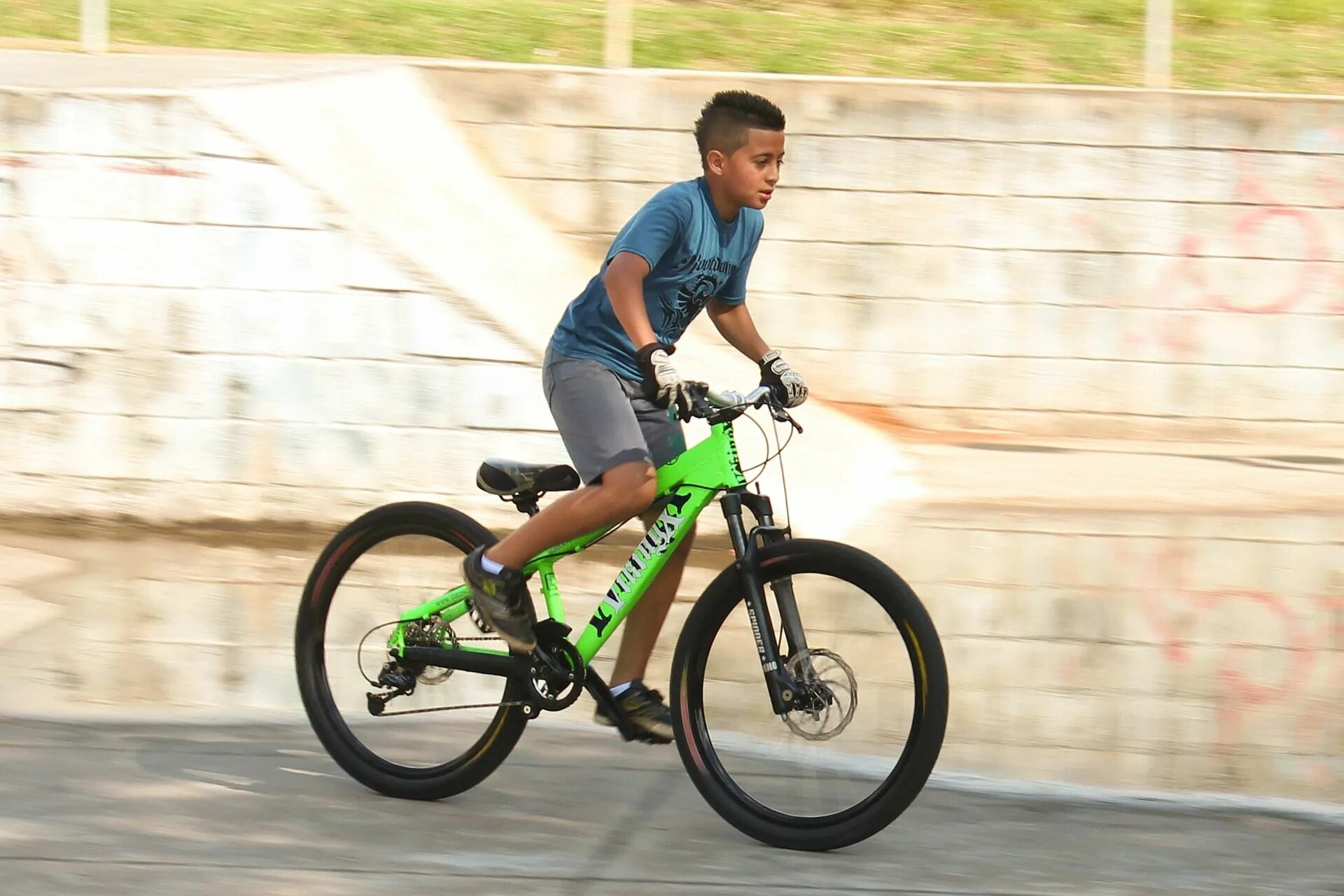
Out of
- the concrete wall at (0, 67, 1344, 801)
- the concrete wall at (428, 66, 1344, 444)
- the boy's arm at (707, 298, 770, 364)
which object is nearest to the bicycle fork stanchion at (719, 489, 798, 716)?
the concrete wall at (0, 67, 1344, 801)

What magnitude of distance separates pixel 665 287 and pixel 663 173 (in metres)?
6.02

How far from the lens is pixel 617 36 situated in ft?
33.0

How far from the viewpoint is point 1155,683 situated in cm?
538

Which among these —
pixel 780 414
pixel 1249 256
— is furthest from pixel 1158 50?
pixel 780 414

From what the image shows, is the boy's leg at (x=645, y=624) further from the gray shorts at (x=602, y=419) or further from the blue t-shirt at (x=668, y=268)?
the blue t-shirt at (x=668, y=268)

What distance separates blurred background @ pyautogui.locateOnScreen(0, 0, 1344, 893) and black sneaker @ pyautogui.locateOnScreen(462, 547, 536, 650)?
46 centimetres

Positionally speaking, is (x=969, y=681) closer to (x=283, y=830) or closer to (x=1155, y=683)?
(x=1155, y=683)

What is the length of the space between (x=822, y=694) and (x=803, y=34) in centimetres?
802

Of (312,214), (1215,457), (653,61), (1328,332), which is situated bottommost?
(1215,457)

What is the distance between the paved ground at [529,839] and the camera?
3527 millimetres

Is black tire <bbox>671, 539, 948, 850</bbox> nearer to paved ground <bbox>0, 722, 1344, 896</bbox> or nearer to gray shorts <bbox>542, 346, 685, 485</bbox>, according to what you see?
paved ground <bbox>0, 722, 1344, 896</bbox>

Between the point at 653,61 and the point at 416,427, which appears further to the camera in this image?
the point at 653,61

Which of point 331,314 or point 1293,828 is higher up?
point 331,314

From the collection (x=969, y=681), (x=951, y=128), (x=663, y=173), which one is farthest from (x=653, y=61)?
(x=969, y=681)
